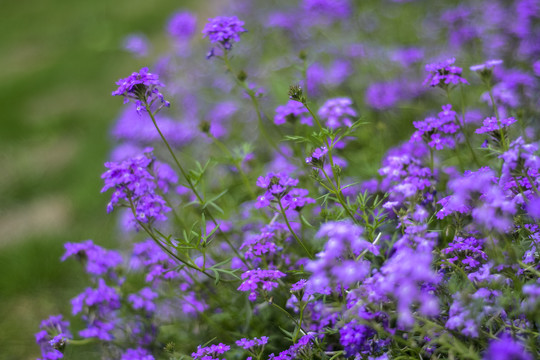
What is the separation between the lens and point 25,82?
27.8 feet

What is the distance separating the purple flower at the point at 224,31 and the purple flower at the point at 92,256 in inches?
51.3

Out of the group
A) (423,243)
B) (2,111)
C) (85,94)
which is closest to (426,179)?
(423,243)

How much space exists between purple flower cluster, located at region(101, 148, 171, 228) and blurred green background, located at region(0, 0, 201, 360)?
1886 mm

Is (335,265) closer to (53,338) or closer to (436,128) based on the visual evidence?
(436,128)

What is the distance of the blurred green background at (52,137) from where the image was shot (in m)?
4.25

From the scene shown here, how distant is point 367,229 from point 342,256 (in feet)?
1.40

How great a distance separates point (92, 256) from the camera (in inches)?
110

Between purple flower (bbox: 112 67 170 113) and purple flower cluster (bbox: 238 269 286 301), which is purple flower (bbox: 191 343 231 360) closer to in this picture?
purple flower cluster (bbox: 238 269 286 301)

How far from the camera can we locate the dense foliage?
6.24 feet

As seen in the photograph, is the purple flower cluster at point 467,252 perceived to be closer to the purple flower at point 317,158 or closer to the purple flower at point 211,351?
the purple flower at point 317,158

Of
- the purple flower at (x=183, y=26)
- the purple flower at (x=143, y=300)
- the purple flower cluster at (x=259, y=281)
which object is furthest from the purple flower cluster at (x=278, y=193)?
the purple flower at (x=183, y=26)

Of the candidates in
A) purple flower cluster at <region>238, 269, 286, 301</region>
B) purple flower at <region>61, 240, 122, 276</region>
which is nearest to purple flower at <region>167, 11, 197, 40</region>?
purple flower at <region>61, 240, 122, 276</region>

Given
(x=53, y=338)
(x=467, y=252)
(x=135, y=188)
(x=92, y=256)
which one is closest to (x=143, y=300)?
(x=92, y=256)

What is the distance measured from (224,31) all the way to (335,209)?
109 cm
